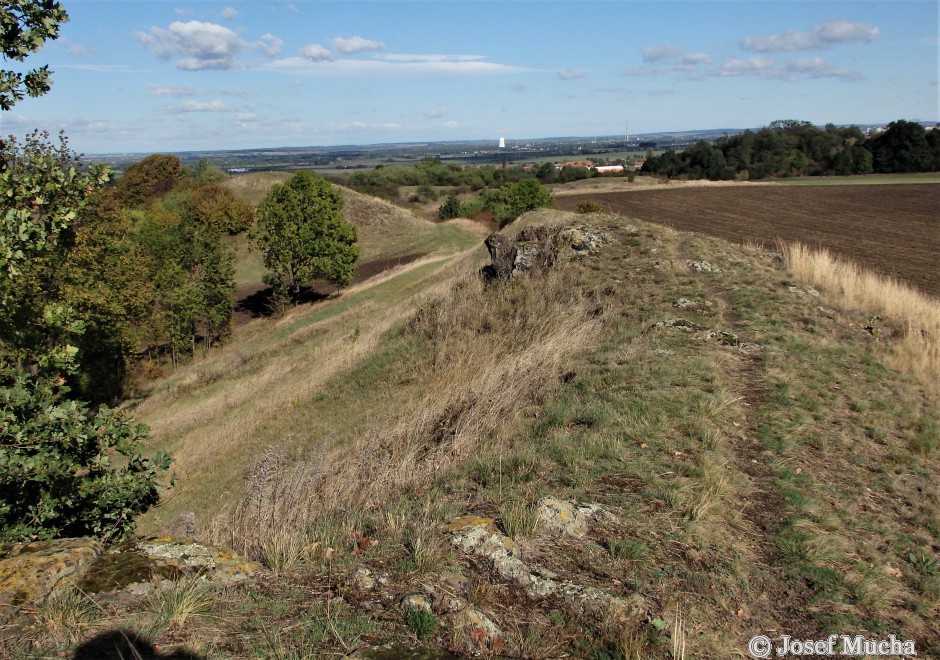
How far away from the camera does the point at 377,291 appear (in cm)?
3114

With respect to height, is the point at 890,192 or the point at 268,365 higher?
the point at 890,192

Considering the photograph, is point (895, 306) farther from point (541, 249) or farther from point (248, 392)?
point (248, 392)

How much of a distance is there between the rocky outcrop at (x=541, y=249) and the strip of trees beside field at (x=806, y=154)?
7508 centimetres

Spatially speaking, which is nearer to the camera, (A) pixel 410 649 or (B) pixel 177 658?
(B) pixel 177 658

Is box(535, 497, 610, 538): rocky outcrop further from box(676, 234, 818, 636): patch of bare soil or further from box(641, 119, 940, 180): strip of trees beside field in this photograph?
box(641, 119, 940, 180): strip of trees beside field

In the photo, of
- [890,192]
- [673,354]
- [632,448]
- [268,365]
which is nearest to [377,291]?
[268,365]

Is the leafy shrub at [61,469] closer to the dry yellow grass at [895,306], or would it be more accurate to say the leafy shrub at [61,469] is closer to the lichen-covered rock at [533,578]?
the lichen-covered rock at [533,578]

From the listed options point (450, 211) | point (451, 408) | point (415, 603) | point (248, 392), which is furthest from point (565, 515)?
point (450, 211)

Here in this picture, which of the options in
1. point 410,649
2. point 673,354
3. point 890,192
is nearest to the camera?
point 410,649

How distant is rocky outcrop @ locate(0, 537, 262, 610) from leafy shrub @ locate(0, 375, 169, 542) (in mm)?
1504

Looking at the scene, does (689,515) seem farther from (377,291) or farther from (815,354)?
(377,291)

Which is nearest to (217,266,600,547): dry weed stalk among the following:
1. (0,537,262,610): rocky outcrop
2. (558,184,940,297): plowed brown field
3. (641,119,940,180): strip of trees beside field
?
(0,537,262,610): rocky outcrop

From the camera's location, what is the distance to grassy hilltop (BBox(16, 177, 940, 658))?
3.47 meters

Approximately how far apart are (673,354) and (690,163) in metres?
94.1
